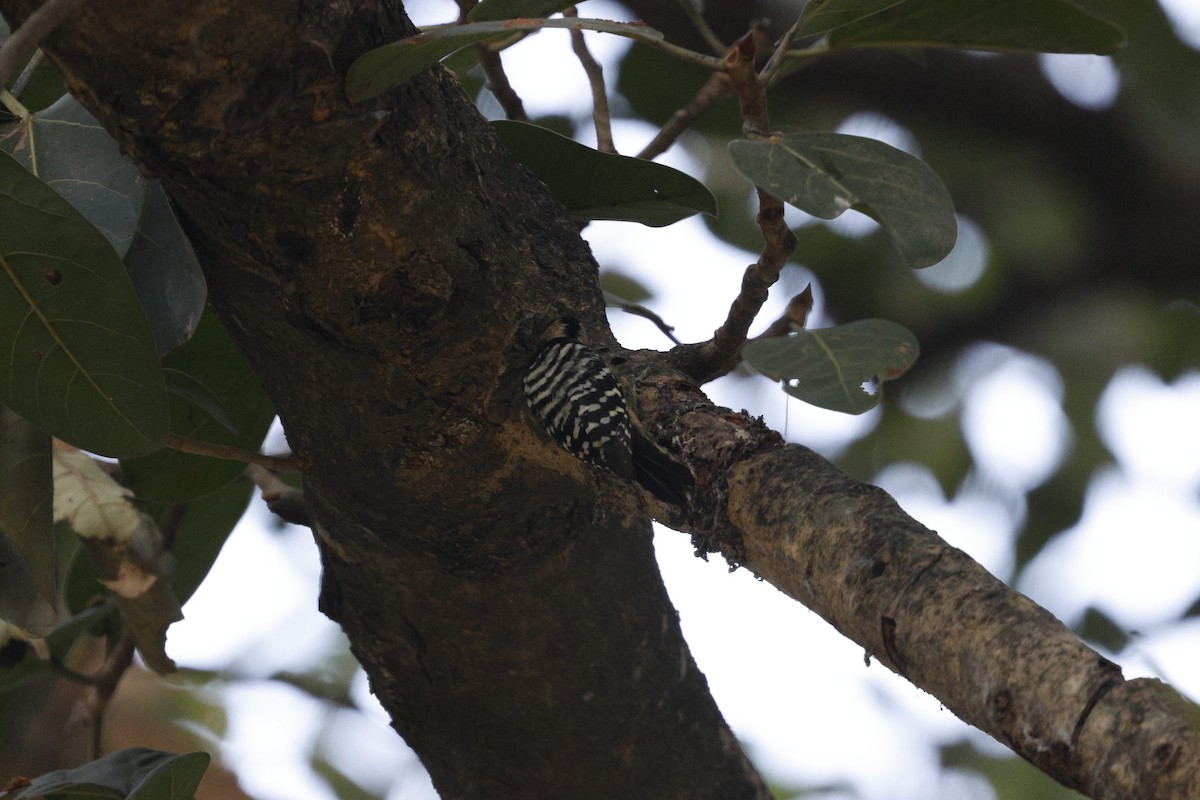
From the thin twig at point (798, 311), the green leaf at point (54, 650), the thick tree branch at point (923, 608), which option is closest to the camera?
the thick tree branch at point (923, 608)

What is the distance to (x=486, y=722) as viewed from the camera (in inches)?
49.6

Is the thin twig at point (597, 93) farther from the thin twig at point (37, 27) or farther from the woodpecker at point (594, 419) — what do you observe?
the thin twig at point (37, 27)

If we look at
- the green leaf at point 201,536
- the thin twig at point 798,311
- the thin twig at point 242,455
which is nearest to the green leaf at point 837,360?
the thin twig at point 798,311

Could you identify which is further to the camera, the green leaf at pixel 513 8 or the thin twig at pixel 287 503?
the thin twig at pixel 287 503

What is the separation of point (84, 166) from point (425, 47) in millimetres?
368

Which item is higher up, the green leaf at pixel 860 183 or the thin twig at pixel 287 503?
the green leaf at pixel 860 183

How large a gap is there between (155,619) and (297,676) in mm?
908

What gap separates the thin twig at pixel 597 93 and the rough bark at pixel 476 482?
0.30m

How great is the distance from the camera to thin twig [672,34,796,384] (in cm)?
74

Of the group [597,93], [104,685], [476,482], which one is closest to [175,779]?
[476,482]

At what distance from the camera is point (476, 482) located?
103cm

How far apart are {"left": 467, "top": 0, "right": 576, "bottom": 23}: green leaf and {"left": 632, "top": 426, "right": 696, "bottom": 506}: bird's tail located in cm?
33

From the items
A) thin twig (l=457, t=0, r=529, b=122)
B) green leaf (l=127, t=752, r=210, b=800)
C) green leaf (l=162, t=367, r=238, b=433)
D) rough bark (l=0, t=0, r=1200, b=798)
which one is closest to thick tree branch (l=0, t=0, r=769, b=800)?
rough bark (l=0, t=0, r=1200, b=798)

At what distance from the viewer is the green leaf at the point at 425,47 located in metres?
0.71
